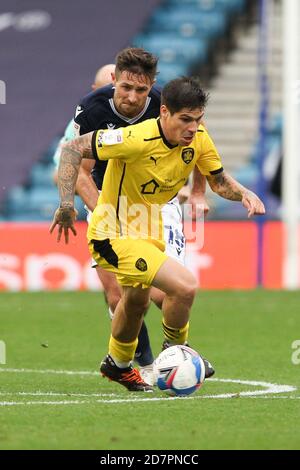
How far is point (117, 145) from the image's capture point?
23.9 ft

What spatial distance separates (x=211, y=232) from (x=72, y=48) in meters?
6.81

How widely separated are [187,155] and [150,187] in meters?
0.30

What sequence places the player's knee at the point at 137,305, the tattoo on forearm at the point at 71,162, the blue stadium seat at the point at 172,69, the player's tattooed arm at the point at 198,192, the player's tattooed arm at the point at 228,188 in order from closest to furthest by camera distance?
Result: the tattoo on forearm at the point at 71,162, the player's knee at the point at 137,305, the player's tattooed arm at the point at 228,188, the player's tattooed arm at the point at 198,192, the blue stadium seat at the point at 172,69

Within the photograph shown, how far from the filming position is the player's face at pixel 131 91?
26.1ft

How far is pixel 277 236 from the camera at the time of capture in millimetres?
18516

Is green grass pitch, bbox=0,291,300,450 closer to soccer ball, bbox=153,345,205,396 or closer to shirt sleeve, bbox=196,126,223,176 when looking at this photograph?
soccer ball, bbox=153,345,205,396

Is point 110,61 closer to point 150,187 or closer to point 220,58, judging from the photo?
point 220,58

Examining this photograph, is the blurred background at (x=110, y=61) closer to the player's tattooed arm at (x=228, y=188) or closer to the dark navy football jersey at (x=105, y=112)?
the dark navy football jersey at (x=105, y=112)

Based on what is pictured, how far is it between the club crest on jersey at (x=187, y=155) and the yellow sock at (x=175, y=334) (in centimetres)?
104

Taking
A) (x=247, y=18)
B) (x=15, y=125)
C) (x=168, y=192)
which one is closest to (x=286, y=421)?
(x=168, y=192)

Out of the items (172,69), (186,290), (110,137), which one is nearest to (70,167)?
(110,137)

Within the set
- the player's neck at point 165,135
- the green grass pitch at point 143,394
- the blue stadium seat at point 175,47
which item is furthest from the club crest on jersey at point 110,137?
the blue stadium seat at point 175,47

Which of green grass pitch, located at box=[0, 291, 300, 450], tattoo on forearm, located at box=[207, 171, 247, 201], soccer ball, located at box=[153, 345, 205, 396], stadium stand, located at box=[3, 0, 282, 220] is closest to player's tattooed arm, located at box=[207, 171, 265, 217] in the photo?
tattoo on forearm, located at box=[207, 171, 247, 201]

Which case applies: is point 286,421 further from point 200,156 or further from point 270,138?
point 270,138
